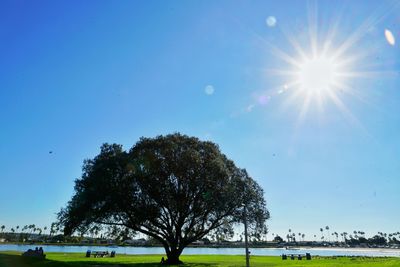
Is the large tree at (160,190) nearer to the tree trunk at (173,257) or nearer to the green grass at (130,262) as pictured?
the tree trunk at (173,257)

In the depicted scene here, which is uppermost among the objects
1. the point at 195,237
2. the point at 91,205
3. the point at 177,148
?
the point at 177,148

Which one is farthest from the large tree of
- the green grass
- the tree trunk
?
the green grass

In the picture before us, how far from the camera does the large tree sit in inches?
1817

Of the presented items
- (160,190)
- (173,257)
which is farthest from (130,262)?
(160,190)

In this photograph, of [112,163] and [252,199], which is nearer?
[112,163]

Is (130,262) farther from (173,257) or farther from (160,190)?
(160,190)

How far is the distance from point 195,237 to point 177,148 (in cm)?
1383

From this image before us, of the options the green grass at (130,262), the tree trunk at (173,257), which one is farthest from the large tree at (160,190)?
the green grass at (130,262)

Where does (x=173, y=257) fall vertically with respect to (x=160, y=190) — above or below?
below

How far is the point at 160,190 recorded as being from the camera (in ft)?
154

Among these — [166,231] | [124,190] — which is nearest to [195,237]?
[166,231]

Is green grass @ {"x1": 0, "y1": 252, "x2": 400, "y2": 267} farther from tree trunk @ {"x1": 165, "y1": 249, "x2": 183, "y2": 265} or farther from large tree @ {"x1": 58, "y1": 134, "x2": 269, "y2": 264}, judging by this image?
large tree @ {"x1": 58, "y1": 134, "x2": 269, "y2": 264}

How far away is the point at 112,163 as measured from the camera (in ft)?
157

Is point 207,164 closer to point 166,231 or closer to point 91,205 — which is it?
point 166,231
